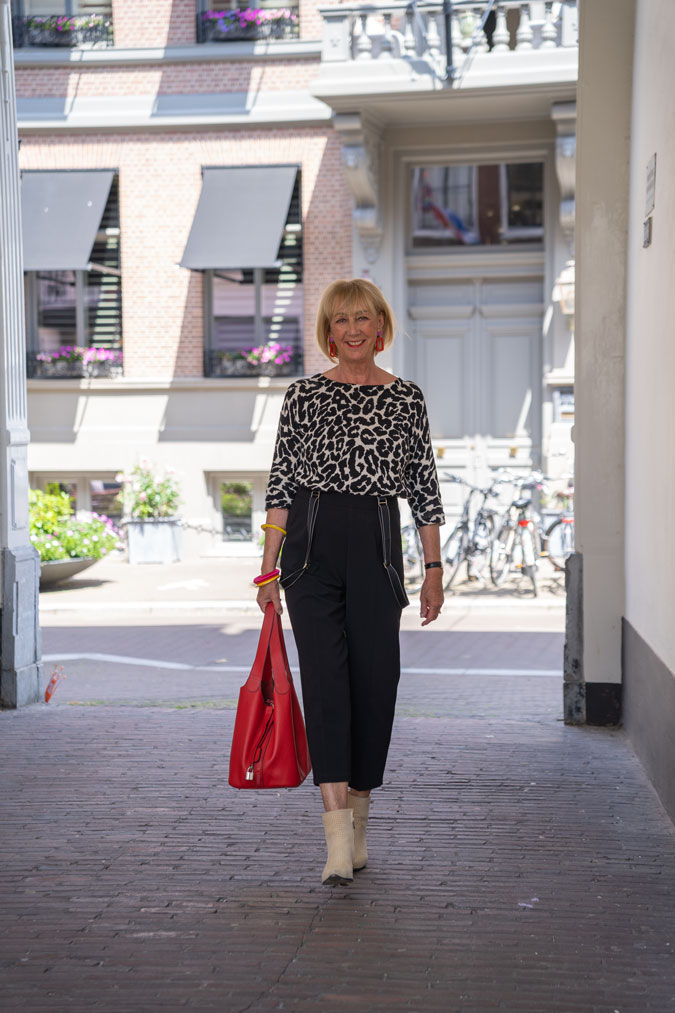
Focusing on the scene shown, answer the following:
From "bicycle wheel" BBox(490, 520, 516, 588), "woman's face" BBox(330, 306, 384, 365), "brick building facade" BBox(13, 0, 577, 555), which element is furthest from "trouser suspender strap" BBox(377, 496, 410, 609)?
"brick building facade" BBox(13, 0, 577, 555)

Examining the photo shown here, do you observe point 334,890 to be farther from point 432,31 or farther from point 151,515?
point 432,31

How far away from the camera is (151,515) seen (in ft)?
55.9

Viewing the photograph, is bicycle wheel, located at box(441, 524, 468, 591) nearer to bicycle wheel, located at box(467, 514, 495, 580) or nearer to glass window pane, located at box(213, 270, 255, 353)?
bicycle wheel, located at box(467, 514, 495, 580)

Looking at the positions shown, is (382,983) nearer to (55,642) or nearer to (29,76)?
(55,642)

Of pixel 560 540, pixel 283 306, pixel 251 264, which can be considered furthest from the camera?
pixel 283 306

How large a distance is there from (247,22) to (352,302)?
14.6 metres

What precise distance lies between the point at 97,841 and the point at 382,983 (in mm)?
1556

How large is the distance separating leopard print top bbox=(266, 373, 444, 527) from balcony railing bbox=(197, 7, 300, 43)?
1445cm

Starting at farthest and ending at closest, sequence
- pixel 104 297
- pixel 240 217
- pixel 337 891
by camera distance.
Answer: pixel 104 297 < pixel 240 217 < pixel 337 891

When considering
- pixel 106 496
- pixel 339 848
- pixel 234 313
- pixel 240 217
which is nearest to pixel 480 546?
pixel 234 313

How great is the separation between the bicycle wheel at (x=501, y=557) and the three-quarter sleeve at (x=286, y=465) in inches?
393

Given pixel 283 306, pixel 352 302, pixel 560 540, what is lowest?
pixel 560 540

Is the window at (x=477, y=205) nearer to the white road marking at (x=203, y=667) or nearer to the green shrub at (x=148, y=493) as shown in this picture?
the green shrub at (x=148, y=493)

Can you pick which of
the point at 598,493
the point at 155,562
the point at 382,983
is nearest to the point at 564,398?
the point at 155,562
